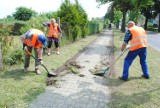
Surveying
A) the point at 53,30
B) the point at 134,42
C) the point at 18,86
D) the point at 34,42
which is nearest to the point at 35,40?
the point at 34,42

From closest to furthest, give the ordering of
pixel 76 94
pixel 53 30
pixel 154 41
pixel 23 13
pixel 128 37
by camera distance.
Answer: pixel 76 94, pixel 128 37, pixel 53 30, pixel 154 41, pixel 23 13

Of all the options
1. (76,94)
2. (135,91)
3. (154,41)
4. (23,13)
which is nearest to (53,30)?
(76,94)

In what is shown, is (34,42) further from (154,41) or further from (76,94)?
(154,41)

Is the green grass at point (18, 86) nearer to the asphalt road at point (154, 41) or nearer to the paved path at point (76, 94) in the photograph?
the paved path at point (76, 94)

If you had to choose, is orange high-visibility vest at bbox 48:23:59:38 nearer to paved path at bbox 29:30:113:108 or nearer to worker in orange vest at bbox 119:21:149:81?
paved path at bbox 29:30:113:108

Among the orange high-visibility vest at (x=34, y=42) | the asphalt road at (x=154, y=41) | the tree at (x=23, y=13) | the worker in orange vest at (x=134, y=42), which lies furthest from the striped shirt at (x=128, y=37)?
the tree at (x=23, y=13)

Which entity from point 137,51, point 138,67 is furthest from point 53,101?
point 138,67

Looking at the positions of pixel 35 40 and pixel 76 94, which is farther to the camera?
pixel 35 40

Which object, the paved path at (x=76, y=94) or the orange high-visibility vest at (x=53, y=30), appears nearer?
the paved path at (x=76, y=94)

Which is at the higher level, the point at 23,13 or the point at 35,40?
the point at 23,13

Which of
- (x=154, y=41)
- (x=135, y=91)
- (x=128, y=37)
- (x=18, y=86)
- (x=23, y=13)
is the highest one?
(x=23, y=13)

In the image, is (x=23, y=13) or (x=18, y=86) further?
(x=23, y=13)

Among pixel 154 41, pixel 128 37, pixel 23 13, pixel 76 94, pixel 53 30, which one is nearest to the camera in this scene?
pixel 76 94

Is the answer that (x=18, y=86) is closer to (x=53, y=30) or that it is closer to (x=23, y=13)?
(x=53, y=30)
